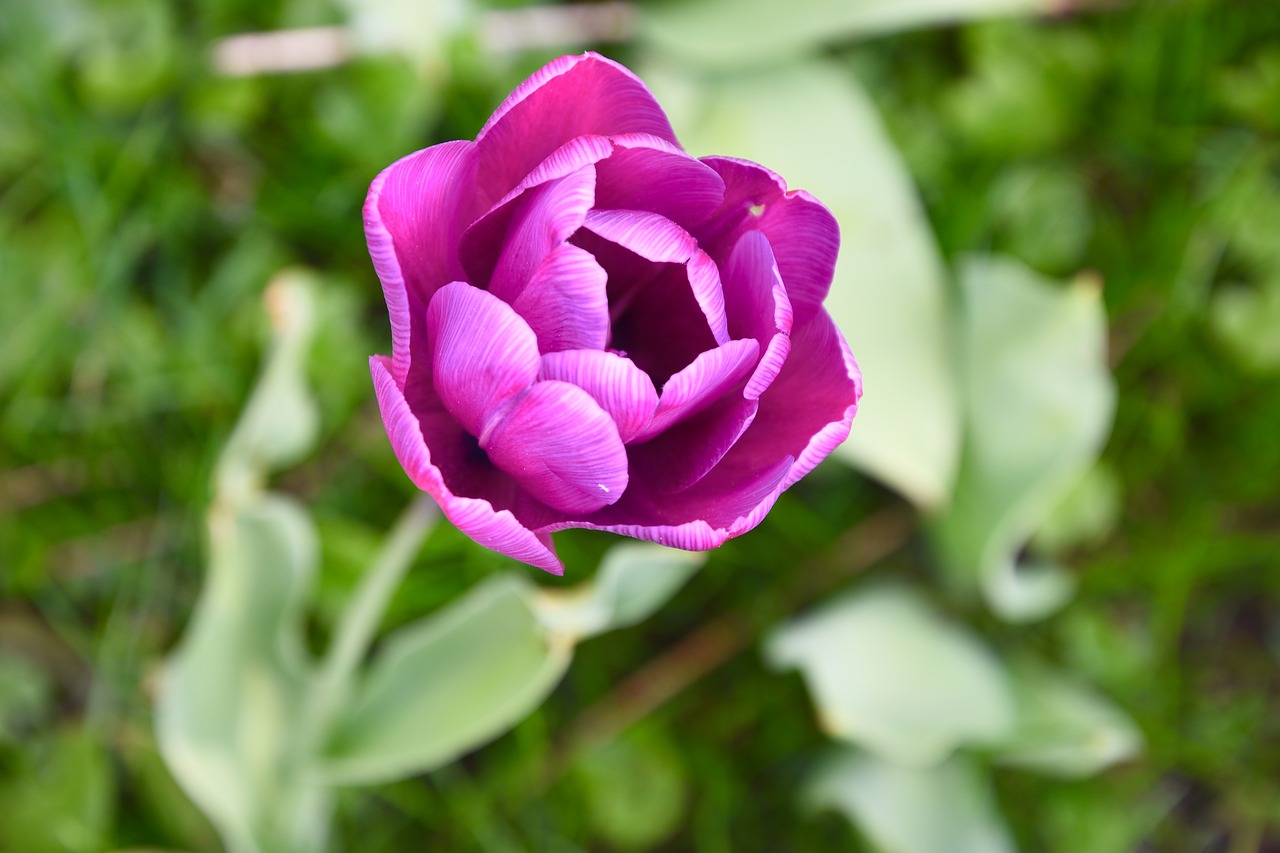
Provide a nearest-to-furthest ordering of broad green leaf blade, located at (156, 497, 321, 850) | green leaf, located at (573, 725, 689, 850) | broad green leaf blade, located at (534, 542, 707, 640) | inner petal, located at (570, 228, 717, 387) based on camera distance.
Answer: inner petal, located at (570, 228, 717, 387) → broad green leaf blade, located at (534, 542, 707, 640) → broad green leaf blade, located at (156, 497, 321, 850) → green leaf, located at (573, 725, 689, 850)

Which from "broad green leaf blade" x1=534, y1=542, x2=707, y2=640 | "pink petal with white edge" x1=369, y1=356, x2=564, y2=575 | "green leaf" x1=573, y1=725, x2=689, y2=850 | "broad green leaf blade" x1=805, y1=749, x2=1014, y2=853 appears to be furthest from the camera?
"green leaf" x1=573, y1=725, x2=689, y2=850

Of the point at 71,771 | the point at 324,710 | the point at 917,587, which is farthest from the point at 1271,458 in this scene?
the point at 71,771

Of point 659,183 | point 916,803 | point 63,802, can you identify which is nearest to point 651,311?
point 659,183

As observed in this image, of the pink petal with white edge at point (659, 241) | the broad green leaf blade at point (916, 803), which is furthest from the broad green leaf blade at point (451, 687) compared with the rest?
the broad green leaf blade at point (916, 803)

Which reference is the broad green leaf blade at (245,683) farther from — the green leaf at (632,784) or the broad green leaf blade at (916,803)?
the broad green leaf blade at (916,803)

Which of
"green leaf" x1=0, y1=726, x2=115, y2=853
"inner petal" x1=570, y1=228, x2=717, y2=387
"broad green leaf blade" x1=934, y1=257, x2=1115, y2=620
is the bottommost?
"green leaf" x1=0, y1=726, x2=115, y2=853

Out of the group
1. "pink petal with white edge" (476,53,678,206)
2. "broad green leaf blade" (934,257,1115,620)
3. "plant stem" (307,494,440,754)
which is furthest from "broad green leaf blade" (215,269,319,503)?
"broad green leaf blade" (934,257,1115,620)

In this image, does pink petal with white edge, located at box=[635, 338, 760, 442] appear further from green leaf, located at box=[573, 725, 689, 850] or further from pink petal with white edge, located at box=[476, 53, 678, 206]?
green leaf, located at box=[573, 725, 689, 850]
